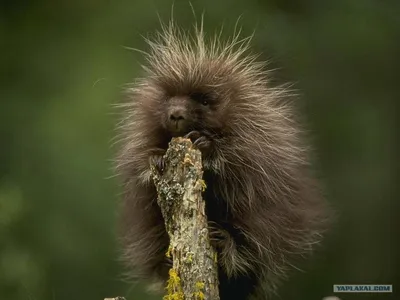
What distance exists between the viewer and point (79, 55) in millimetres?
3150

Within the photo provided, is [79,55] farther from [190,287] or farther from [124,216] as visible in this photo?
Answer: [190,287]

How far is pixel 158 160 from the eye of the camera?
2.14 metres

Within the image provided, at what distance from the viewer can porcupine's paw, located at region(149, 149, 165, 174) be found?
82.1 inches

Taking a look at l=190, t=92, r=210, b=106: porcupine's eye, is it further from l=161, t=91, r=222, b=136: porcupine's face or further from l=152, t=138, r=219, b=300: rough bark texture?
l=152, t=138, r=219, b=300: rough bark texture

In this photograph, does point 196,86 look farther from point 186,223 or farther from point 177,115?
point 186,223

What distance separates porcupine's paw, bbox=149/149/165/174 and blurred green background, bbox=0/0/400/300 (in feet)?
2.01

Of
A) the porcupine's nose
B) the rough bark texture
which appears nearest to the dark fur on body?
the porcupine's nose

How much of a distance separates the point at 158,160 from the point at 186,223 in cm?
25

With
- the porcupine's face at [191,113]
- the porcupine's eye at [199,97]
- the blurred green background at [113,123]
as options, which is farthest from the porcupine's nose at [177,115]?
the blurred green background at [113,123]

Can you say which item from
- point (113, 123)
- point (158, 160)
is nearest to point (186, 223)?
point (158, 160)

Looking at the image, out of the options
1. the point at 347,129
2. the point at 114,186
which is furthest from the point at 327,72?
the point at 114,186

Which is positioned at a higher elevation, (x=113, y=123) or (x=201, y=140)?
(x=113, y=123)

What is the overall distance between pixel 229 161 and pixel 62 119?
3.87ft

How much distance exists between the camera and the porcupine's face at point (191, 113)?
214cm
